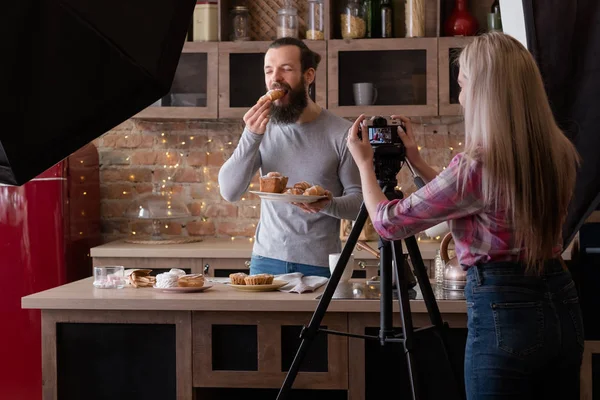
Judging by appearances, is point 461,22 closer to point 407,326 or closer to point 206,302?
point 206,302

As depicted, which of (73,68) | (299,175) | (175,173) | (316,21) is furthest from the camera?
(175,173)

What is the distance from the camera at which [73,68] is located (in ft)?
1.33

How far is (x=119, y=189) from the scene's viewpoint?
15.4ft

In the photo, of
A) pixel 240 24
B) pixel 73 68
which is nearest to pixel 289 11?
pixel 240 24

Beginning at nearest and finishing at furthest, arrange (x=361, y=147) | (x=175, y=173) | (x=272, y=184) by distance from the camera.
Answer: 1. (x=361, y=147)
2. (x=272, y=184)
3. (x=175, y=173)

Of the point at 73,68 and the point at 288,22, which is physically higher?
the point at 288,22

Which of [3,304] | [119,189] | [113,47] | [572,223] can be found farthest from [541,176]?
[119,189]

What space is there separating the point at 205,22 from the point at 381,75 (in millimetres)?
1006

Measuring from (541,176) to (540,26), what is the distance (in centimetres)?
46

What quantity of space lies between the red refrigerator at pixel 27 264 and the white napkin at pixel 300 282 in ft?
5.39

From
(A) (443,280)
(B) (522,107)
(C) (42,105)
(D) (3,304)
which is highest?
(B) (522,107)

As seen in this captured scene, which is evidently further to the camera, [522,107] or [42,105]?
[522,107]

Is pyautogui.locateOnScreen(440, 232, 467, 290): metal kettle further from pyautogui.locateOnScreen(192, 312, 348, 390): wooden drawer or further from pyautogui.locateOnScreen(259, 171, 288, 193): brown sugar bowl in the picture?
pyautogui.locateOnScreen(259, 171, 288, 193): brown sugar bowl

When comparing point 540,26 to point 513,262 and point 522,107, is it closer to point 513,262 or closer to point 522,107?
point 522,107
